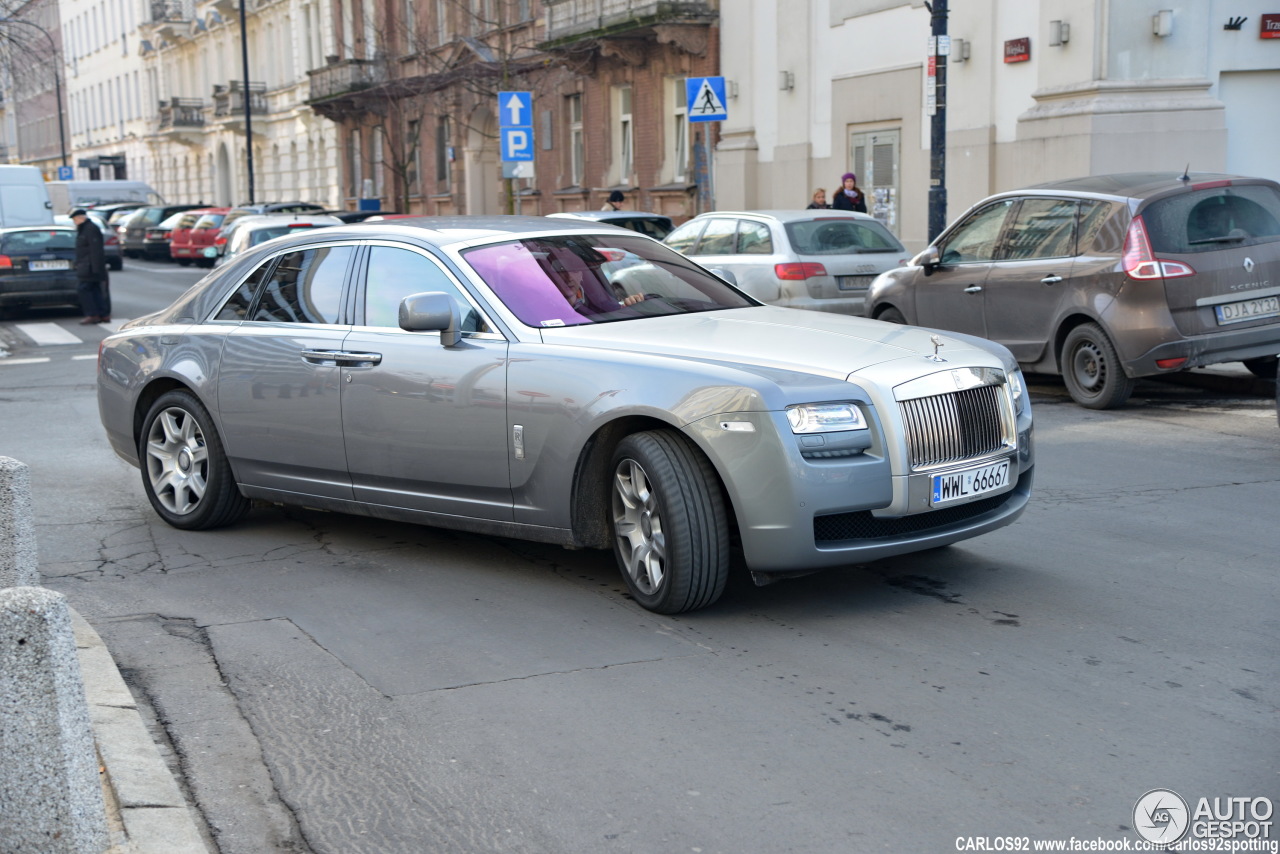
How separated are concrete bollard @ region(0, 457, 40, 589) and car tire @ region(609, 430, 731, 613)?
220 centimetres

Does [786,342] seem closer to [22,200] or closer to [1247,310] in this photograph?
[1247,310]

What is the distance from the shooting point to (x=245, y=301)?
24.2 ft

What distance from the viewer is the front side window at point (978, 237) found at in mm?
11984

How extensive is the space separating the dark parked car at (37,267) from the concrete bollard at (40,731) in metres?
20.9

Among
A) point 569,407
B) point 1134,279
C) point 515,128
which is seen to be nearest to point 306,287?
point 569,407

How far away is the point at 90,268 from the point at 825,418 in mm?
18849

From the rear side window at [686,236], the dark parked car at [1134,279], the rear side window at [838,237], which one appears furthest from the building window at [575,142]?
the dark parked car at [1134,279]

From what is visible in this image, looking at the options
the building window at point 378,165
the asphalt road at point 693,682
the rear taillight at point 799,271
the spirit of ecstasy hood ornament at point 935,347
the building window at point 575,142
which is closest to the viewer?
the asphalt road at point 693,682

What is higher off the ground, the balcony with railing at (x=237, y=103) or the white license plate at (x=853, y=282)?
the balcony with railing at (x=237, y=103)

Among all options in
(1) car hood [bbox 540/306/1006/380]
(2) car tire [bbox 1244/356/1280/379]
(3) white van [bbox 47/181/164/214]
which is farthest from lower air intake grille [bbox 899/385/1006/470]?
(3) white van [bbox 47/181/164/214]

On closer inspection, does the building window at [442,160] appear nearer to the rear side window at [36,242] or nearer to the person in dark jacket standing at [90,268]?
the rear side window at [36,242]

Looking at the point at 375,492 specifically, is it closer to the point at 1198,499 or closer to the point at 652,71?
the point at 1198,499

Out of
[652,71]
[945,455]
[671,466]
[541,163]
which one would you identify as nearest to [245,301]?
[671,466]

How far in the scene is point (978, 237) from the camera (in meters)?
12.2
